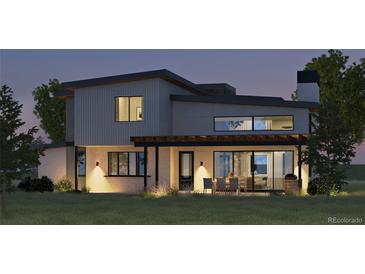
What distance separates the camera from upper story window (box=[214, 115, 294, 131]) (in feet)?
91.7

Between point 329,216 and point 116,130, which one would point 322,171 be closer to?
point 329,216

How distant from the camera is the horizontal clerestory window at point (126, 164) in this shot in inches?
1171

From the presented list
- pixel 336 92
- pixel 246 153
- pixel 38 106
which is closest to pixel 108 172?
pixel 246 153

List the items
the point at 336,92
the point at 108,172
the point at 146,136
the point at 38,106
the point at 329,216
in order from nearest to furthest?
1. the point at 329,216
2. the point at 146,136
3. the point at 108,172
4. the point at 336,92
5. the point at 38,106

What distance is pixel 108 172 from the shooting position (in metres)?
30.2

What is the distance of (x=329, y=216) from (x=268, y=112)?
419 inches

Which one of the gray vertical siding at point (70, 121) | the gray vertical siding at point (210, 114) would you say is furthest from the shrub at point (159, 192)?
the gray vertical siding at point (70, 121)

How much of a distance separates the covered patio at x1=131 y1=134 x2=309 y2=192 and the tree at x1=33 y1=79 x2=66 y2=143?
22.6 metres

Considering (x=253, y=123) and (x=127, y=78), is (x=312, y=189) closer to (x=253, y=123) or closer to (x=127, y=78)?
(x=253, y=123)

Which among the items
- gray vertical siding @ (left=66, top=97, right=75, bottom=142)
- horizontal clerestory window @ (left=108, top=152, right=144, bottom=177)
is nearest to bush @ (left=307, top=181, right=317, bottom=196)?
horizontal clerestory window @ (left=108, top=152, right=144, bottom=177)

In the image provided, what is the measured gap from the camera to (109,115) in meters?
29.0

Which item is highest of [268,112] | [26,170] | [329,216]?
[268,112]

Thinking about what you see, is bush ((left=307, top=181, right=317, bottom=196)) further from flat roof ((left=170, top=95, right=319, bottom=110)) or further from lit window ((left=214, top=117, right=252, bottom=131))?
lit window ((left=214, top=117, right=252, bottom=131))

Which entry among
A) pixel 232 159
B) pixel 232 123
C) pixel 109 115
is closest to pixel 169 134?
pixel 109 115
